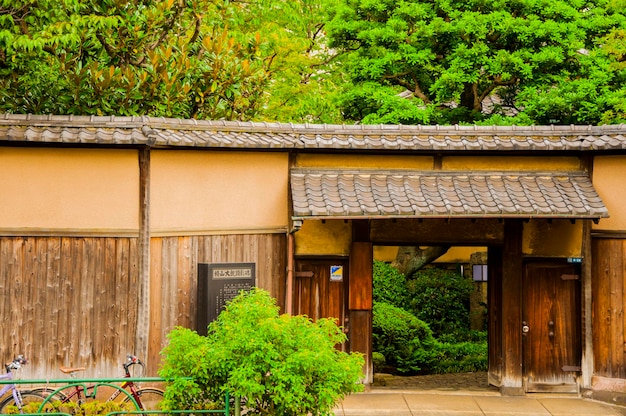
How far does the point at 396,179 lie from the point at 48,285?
5.95 metres

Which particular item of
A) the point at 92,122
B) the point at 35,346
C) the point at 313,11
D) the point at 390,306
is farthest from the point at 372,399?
the point at 313,11

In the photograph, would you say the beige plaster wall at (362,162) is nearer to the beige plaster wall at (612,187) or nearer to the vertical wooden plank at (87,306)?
the beige plaster wall at (612,187)

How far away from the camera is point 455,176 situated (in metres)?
14.0

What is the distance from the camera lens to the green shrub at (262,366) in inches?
357

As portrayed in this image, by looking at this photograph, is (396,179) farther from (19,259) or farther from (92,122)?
(19,259)

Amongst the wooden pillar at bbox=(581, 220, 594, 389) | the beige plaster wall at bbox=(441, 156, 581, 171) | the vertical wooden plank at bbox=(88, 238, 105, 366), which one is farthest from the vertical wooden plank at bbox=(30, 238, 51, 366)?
the wooden pillar at bbox=(581, 220, 594, 389)

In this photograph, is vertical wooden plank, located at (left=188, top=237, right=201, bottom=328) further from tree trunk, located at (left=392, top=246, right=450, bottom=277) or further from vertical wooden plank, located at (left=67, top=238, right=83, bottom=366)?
tree trunk, located at (left=392, top=246, right=450, bottom=277)

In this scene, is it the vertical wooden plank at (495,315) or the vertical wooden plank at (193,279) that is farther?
the vertical wooden plank at (495,315)

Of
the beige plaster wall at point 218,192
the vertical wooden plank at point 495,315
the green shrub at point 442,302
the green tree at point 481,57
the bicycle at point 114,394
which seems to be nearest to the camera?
the bicycle at point 114,394

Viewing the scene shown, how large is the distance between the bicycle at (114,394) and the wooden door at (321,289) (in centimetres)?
314

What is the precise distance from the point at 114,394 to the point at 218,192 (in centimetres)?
363

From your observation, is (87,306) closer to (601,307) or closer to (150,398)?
(150,398)

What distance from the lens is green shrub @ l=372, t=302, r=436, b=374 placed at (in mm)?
21047

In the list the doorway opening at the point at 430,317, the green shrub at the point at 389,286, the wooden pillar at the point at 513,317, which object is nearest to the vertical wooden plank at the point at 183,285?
the doorway opening at the point at 430,317
